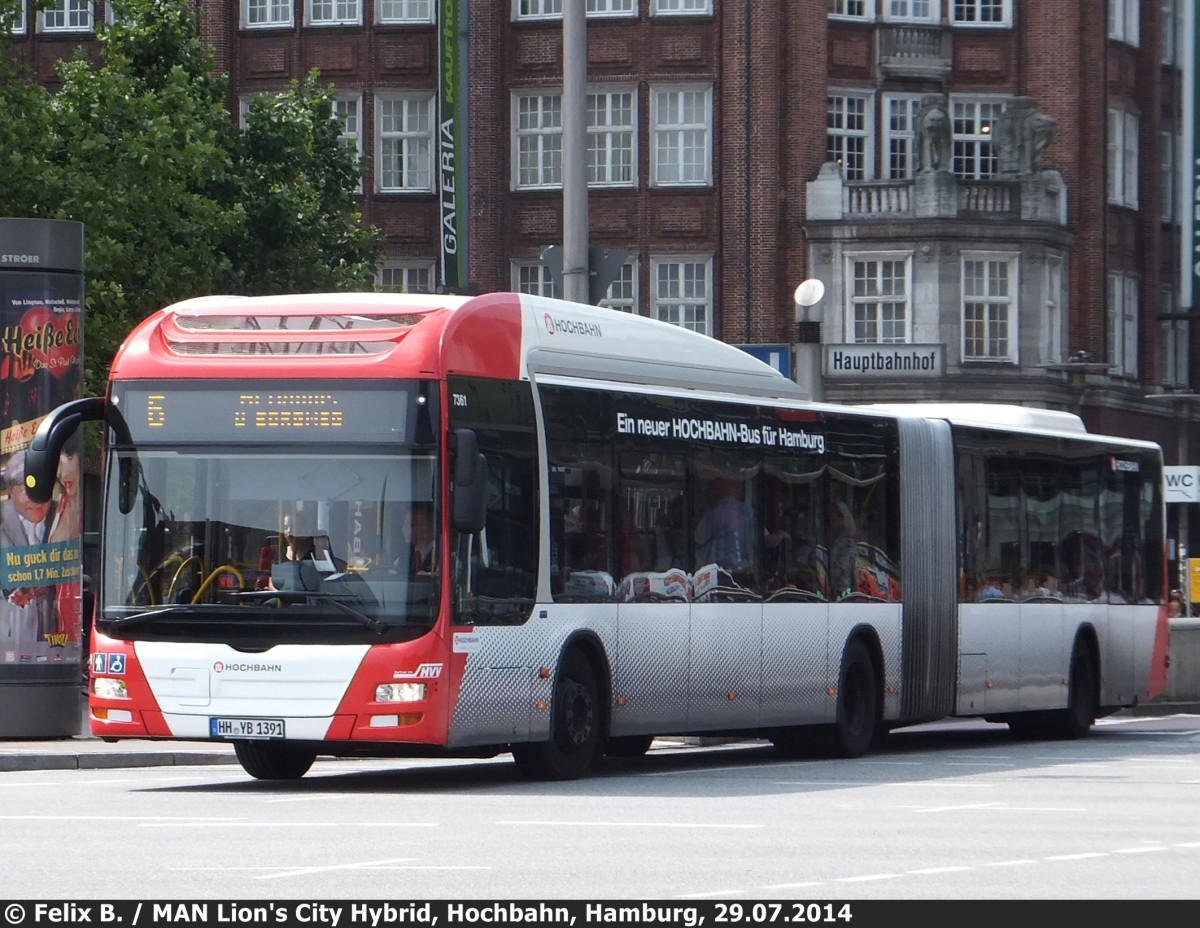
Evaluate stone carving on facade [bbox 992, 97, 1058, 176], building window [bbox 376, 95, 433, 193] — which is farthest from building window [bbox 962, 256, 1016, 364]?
building window [bbox 376, 95, 433, 193]

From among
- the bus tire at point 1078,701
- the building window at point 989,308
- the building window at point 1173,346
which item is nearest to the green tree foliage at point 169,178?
the building window at point 989,308

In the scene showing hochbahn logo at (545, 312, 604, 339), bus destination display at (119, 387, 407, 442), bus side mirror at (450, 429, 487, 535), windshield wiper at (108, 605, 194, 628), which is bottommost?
windshield wiper at (108, 605, 194, 628)

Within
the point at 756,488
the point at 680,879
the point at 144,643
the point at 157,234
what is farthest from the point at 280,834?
the point at 157,234

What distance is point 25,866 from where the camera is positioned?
36.8 feet

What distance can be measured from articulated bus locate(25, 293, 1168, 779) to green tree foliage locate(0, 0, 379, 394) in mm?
17163

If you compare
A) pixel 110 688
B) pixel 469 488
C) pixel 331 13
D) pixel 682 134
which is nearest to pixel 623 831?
pixel 469 488

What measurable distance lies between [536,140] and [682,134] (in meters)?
3.05

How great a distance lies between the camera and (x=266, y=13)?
54.8 meters

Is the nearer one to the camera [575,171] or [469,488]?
[469,488]

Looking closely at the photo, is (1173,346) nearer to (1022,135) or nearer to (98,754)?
(1022,135)

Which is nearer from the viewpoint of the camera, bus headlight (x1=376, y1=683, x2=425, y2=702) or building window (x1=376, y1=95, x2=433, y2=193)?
bus headlight (x1=376, y1=683, x2=425, y2=702)

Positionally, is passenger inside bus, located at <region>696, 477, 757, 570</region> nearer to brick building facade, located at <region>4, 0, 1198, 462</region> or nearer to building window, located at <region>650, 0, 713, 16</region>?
brick building facade, located at <region>4, 0, 1198, 462</region>

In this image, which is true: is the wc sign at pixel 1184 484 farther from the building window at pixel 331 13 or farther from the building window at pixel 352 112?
the building window at pixel 331 13

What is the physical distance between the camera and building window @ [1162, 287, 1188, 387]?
193ft
